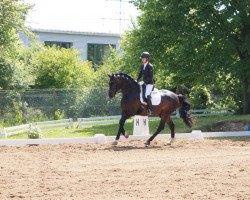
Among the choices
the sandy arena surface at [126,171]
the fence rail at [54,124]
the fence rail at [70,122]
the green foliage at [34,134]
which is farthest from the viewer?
the fence rail at [54,124]

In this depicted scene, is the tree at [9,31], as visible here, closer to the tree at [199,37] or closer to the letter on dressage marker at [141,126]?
the tree at [199,37]

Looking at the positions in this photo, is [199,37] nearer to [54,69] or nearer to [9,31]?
[9,31]

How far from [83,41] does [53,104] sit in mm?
26135

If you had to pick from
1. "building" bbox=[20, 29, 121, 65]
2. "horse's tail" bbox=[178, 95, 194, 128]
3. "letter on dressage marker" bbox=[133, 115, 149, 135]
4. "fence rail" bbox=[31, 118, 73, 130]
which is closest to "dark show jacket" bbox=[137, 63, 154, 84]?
"horse's tail" bbox=[178, 95, 194, 128]

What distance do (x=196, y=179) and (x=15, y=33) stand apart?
2473 cm

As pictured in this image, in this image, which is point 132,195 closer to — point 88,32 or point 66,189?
point 66,189

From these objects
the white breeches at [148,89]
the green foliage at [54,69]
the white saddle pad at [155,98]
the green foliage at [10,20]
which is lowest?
the white saddle pad at [155,98]

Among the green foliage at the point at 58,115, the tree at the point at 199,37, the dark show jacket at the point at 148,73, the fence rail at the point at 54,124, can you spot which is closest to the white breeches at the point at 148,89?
the dark show jacket at the point at 148,73

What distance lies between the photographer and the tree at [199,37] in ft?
89.6

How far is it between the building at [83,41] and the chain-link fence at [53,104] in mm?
20050

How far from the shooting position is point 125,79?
16.3m

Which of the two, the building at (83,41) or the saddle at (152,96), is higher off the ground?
the building at (83,41)

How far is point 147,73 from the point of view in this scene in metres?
15.9

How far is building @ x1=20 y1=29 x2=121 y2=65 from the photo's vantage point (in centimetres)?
5556
